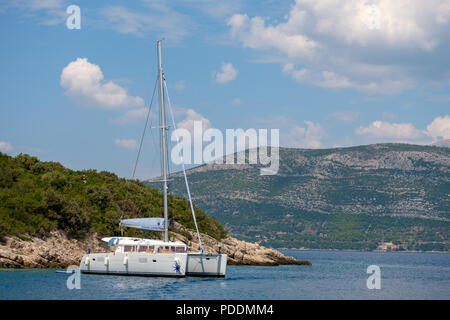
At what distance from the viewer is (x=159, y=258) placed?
4203cm

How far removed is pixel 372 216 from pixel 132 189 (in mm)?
138260

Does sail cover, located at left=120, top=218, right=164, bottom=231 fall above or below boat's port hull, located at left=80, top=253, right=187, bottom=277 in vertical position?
above

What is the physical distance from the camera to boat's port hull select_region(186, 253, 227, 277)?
43.3m

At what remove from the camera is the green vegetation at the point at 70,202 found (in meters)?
55.7

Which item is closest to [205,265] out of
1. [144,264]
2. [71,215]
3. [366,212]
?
[144,264]

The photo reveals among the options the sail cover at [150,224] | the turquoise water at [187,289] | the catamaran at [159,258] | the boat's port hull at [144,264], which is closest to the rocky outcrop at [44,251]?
the turquoise water at [187,289]

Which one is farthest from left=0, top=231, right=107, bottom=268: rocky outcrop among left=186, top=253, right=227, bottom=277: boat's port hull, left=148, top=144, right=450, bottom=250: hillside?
left=148, top=144, right=450, bottom=250: hillside

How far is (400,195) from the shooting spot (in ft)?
637

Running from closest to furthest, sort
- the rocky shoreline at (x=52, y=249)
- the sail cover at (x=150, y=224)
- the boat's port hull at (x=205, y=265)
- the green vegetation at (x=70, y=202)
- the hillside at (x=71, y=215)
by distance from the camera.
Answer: the boat's port hull at (x=205, y=265) → the sail cover at (x=150, y=224) → the rocky shoreline at (x=52, y=249) → the hillside at (x=71, y=215) → the green vegetation at (x=70, y=202)

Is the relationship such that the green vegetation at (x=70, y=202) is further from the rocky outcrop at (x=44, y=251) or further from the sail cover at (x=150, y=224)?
the sail cover at (x=150, y=224)

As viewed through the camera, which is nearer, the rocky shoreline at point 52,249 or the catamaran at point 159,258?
the catamaran at point 159,258

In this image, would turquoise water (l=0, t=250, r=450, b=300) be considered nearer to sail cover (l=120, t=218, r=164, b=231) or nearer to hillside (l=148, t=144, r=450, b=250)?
sail cover (l=120, t=218, r=164, b=231)

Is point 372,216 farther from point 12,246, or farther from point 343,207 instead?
point 12,246
